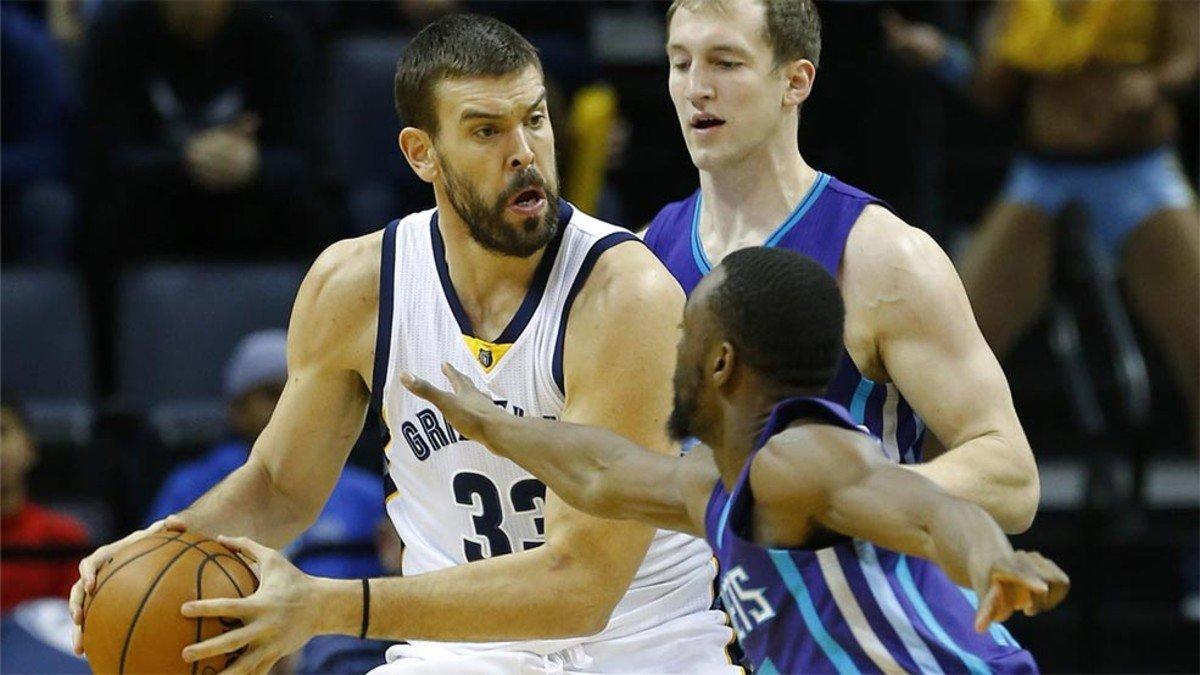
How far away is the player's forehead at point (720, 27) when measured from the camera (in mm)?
4883

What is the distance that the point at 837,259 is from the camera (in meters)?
4.69

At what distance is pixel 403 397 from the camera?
4.61 m

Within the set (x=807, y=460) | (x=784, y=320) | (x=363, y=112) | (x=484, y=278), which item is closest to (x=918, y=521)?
(x=807, y=460)

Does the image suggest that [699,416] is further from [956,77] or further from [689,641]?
[956,77]

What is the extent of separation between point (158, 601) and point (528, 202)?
124 cm

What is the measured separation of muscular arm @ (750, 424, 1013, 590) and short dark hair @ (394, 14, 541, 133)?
1.35m

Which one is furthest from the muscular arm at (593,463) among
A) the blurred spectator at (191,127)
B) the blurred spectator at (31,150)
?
the blurred spectator at (31,150)

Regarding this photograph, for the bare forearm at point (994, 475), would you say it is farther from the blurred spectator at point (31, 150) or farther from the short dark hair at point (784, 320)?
the blurred spectator at point (31, 150)

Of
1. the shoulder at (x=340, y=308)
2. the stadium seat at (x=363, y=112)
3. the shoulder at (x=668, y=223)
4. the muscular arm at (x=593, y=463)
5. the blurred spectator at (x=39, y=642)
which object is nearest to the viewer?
the muscular arm at (x=593, y=463)

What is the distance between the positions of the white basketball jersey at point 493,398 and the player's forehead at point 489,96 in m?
0.30

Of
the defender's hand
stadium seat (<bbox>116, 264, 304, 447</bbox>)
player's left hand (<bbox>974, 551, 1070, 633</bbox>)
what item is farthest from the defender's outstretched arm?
stadium seat (<bbox>116, 264, 304, 447</bbox>)

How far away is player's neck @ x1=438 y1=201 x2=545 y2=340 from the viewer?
4574mm

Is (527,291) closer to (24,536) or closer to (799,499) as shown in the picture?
(799,499)

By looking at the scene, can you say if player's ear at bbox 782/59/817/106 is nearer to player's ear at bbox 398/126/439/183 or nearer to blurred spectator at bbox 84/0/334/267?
player's ear at bbox 398/126/439/183
